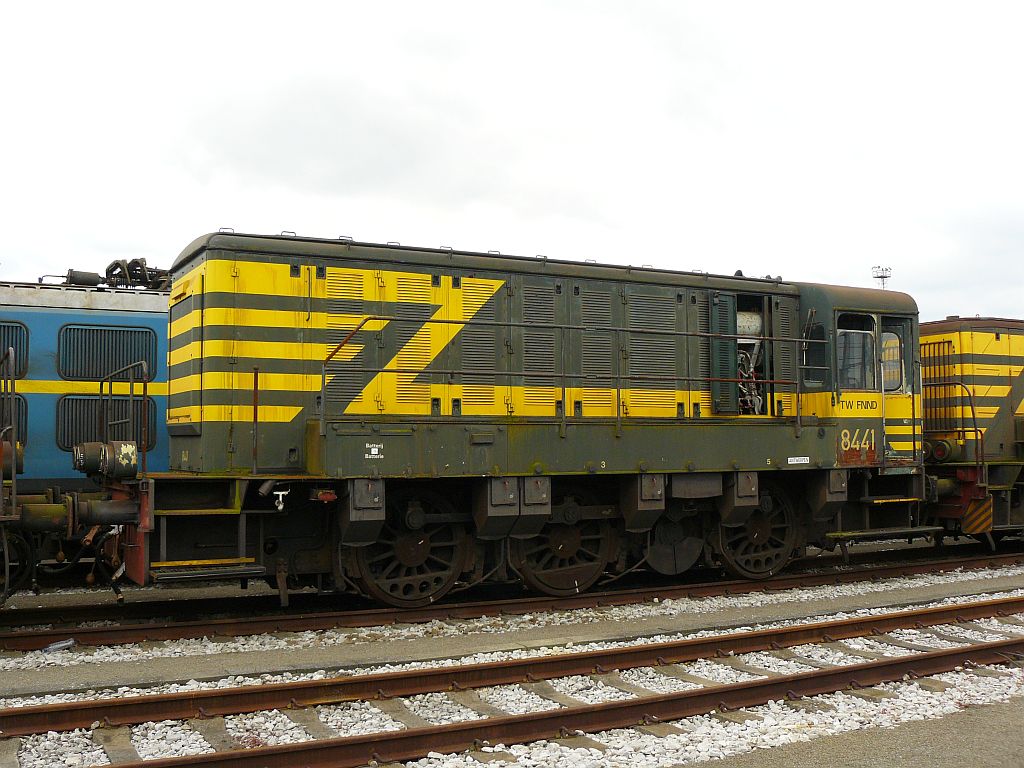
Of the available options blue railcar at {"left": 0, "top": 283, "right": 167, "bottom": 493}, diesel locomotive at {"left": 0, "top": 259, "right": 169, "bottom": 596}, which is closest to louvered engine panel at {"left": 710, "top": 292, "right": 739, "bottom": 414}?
→ diesel locomotive at {"left": 0, "top": 259, "right": 169, "bottom": 596}

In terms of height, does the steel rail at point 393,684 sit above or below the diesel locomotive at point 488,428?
below

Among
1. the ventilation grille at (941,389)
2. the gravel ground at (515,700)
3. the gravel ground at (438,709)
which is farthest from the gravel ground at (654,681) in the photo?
the ventilation grille at (941,389)

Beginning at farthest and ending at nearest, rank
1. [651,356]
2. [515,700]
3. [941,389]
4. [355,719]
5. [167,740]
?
[941,389]
[651,356]
[515,700]
[355,719]
[167,740]

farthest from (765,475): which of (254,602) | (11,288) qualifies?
(11,288)

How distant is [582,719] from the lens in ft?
18.9

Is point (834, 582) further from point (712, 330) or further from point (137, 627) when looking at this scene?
point (137, 627)

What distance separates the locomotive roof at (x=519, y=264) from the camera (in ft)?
30.8

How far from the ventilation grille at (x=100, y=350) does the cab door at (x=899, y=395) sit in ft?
31.2

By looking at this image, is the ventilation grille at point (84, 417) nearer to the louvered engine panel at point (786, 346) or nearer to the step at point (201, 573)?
the step at point (201, 573)

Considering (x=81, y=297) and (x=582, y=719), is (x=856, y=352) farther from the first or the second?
(x=81, y=297)

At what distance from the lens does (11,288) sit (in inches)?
451

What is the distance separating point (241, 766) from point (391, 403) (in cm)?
531

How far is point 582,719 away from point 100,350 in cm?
867

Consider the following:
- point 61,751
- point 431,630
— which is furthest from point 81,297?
point 61,751
